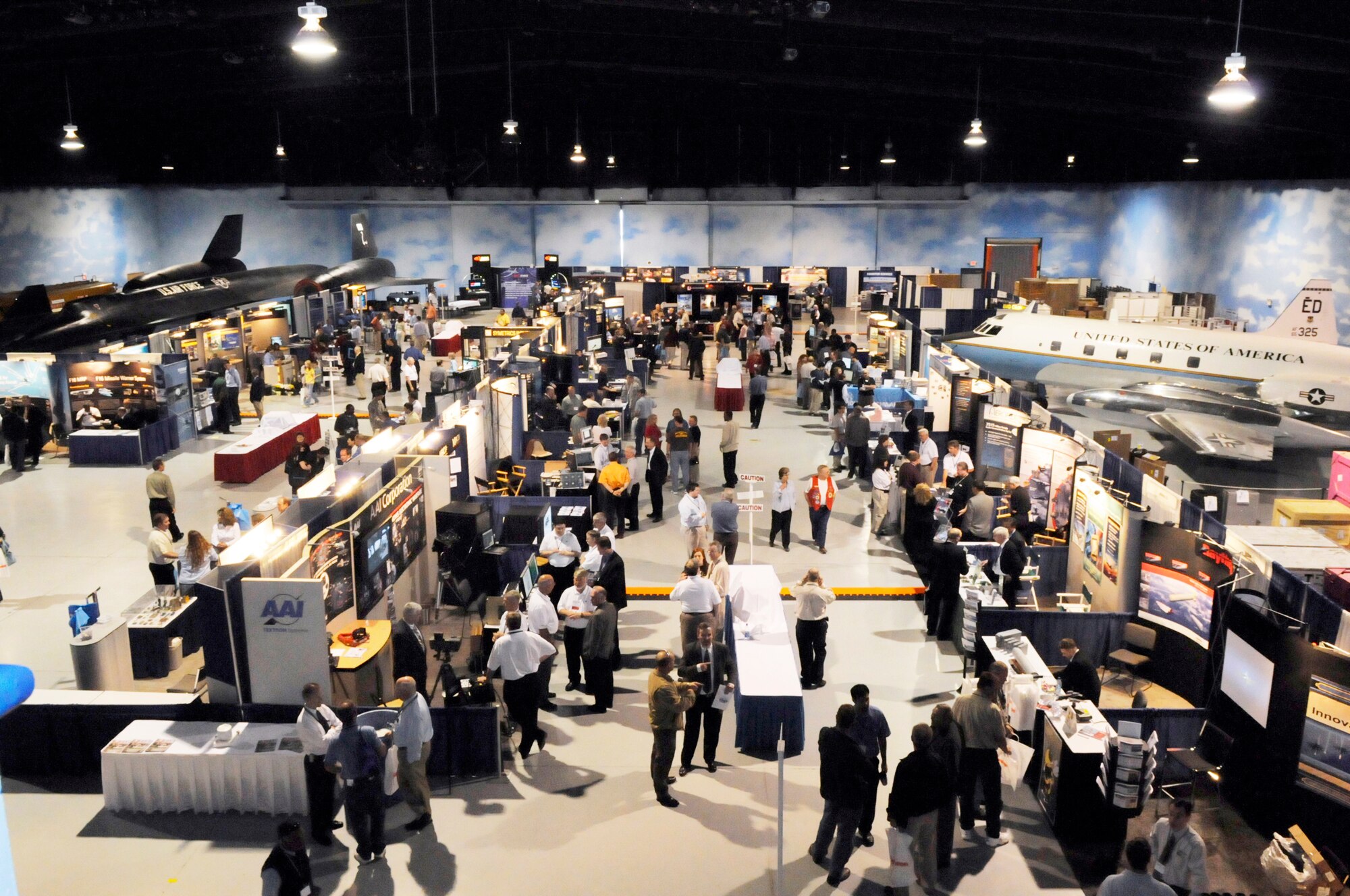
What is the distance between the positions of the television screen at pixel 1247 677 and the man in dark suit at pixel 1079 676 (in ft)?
3.77

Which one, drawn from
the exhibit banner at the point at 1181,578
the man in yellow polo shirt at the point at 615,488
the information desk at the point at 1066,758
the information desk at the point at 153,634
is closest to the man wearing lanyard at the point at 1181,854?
the information desk at the point at 1066,758

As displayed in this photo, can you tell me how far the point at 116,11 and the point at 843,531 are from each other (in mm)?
15144

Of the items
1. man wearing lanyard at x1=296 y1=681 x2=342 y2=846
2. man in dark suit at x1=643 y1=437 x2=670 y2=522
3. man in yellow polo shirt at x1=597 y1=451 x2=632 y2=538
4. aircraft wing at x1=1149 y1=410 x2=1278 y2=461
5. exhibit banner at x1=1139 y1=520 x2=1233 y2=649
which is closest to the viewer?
man wearing lanyard at x1=296 y1=681 x2=342 y2=846

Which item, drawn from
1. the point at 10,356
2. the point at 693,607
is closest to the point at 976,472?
the point at 693,607

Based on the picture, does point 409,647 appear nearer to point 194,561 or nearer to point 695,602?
point 695,602

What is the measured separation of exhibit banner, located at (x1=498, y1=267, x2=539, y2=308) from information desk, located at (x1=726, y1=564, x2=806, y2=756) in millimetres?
29366

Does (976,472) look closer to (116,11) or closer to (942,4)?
(942,4)

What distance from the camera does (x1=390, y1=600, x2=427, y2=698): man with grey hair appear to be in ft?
29.8

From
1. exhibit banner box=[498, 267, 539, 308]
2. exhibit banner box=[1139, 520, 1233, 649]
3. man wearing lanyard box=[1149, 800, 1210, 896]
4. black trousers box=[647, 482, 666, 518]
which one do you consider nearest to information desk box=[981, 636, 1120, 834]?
man wearing lanyard box=[1149, 800, 1210, 896]

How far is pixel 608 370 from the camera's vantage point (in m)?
25.1

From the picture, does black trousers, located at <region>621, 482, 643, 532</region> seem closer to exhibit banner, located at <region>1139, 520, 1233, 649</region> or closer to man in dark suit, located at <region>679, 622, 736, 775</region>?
man in dark suit, located at <region>679, 622, 736, 775</region>

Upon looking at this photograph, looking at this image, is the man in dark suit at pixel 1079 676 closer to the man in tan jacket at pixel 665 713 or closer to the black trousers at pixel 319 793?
the man in tan jacket at pixel 665 713

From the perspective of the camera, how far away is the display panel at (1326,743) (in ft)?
24.8

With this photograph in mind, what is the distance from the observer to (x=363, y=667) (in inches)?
373
